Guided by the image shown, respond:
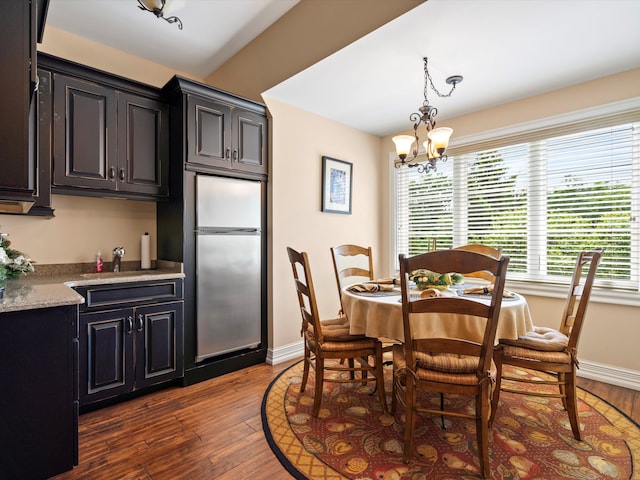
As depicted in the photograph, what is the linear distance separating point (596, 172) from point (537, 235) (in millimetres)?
716

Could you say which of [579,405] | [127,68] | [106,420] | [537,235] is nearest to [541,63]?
[537,235]

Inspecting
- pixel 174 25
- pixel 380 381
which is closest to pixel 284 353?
pixel 380 381

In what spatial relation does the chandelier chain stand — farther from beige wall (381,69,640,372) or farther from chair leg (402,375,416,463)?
chair leg (402,375,416,463)

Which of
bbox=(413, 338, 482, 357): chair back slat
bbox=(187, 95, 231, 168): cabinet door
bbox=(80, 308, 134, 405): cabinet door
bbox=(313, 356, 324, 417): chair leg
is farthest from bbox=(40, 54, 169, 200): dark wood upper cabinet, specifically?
bbox=(413, 338, 482, 357): chair back slat

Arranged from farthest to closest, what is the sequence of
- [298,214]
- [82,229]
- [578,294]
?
[298,214]
[82,229]
[578,294]

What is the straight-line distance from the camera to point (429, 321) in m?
1.87

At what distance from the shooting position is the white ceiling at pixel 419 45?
2066 millimetres

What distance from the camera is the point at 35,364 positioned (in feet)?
4.85

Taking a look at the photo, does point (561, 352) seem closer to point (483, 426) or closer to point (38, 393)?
point (483, 426)

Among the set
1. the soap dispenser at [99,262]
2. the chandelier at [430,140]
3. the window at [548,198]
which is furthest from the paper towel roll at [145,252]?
the window at [548,198]

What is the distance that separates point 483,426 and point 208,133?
2.85 meters

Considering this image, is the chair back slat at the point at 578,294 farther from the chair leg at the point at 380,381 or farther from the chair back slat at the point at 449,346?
the chair leg at the point at 380,381

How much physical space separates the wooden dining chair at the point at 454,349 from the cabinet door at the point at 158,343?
1.86m

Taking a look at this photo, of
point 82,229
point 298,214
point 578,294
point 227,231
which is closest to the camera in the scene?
point 578,294
